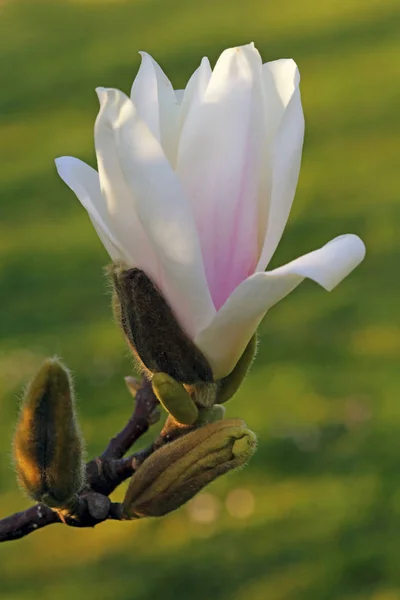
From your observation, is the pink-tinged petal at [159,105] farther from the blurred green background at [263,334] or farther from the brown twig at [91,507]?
the blurred green background at [263,334]

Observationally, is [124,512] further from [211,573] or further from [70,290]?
[70,290]

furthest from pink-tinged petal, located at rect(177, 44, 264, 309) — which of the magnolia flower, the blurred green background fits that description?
the blurred green background

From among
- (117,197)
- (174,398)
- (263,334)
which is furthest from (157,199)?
(263,334)

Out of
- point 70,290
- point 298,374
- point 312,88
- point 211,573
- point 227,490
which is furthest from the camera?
point 312,88

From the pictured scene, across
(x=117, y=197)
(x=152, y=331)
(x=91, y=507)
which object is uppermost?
(x=117, y=197)

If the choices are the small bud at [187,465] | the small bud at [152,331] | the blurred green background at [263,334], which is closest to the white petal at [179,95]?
the small bud at [152,331]

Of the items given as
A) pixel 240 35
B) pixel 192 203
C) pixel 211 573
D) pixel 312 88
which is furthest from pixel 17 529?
pixel 240 35

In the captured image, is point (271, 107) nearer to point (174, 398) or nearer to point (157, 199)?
point (157, 199)

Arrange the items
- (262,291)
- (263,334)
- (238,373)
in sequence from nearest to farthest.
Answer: (262,291) → (238,373) → (263,334)
